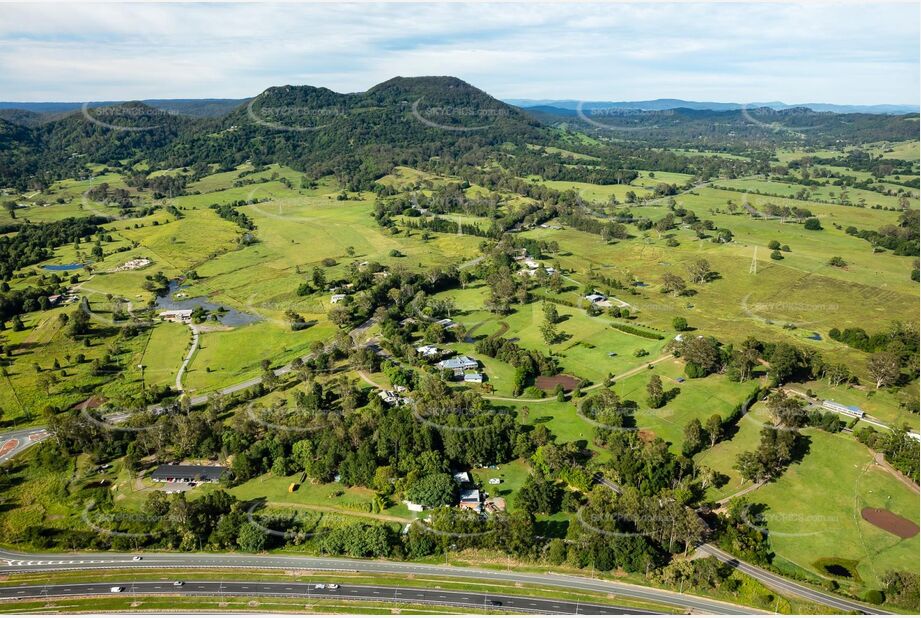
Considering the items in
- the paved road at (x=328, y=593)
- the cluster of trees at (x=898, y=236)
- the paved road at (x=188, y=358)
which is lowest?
the paved road at (x=328, y=593)

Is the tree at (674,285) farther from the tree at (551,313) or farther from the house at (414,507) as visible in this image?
the house at (414,507)

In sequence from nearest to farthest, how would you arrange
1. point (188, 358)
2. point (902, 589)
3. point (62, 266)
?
point (902, 589) < point (188, 358) < point (62, 266)

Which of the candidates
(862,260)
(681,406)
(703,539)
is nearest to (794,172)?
(862,260)

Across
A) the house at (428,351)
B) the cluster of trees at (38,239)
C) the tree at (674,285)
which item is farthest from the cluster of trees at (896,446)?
the cluster of trees at (38,239)

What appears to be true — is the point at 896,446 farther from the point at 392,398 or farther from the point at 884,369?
the point at 392,398

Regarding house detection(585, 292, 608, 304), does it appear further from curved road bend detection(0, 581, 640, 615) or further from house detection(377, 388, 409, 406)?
curved road bend detection(0, 581, 640, 615)

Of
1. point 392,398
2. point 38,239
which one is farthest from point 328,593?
A: point 38,239
